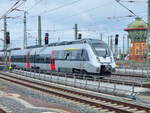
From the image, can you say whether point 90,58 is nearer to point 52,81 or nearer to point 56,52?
point 52,81

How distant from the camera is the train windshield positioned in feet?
78.3

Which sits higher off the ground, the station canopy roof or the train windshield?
the station canopy roof

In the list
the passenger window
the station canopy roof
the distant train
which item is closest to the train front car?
the distant train

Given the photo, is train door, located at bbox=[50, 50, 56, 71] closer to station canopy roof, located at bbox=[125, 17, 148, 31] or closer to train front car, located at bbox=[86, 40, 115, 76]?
train front car, located at bbox=[86, 40, 115, 76]

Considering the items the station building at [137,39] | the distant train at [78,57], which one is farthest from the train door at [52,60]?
the station building at [137,39]

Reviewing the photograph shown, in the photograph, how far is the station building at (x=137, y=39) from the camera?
67.2 meters

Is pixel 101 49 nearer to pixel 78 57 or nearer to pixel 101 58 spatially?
pixel 101 58

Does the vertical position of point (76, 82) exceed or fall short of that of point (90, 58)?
it falls short

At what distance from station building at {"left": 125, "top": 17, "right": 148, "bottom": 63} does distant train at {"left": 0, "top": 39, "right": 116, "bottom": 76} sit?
38.6 metres

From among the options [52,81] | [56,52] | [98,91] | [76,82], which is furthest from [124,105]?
[56,52]

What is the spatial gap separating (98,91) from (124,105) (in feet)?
16.8

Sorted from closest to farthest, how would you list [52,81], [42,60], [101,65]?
[101,65], [52,81], [42,60]

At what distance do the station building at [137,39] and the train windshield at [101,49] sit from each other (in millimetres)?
42149

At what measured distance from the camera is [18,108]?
12305 millimetres
